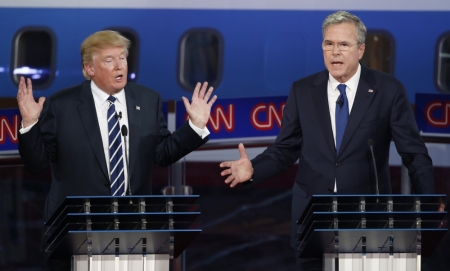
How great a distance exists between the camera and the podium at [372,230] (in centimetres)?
265

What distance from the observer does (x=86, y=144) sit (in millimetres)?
3400

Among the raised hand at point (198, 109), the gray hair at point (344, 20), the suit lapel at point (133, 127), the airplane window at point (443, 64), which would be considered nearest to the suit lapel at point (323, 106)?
the gray hair at point (344, 20)

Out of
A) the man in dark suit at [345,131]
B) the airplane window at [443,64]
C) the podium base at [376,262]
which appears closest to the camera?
the podium base at [376,262]

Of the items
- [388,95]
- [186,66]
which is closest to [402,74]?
[186,66]

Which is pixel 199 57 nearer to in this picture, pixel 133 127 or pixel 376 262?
pixel 133 127

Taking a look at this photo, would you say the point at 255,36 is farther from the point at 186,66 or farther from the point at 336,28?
the point at 336,28

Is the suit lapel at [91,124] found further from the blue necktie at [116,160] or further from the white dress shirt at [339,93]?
the white dress shirt at [339,93]

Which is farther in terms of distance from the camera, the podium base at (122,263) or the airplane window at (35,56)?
the airplane window at (35,56)

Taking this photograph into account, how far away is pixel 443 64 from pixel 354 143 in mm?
3489

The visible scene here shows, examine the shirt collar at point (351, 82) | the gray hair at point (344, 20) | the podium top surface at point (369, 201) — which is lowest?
the podium top surface at point (369, 201)

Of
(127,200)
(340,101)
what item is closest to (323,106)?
(340,101)

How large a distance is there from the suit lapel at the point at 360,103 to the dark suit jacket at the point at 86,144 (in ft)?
2.02

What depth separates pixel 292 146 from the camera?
139 inches

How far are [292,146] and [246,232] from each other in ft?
10.8
